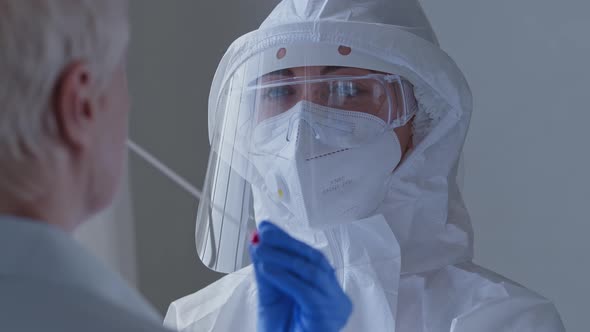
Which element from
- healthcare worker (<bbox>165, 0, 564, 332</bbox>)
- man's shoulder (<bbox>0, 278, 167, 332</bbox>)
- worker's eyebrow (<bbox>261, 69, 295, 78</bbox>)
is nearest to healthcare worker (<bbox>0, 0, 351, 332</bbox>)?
man's shoulder (<bbox>0, 278, 167, 332</bbox>)

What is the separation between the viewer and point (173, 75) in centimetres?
234

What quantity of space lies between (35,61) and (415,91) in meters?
0.96

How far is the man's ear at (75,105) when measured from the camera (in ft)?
1.96

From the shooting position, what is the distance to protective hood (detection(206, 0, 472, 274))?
136cm

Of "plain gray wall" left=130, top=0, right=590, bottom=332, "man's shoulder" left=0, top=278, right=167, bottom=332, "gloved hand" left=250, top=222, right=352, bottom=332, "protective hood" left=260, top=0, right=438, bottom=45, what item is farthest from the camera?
"plain gray wall" left=130, top=0, right=590, bottom=332

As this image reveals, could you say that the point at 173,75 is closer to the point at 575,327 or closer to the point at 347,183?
the point at 347,183

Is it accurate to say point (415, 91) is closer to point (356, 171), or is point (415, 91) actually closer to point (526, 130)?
point (356, 171)

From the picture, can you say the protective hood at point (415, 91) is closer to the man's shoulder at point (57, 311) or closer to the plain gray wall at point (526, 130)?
the plain gray wall at point (526, 130)

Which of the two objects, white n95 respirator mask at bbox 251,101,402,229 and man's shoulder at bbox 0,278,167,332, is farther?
white n95 respirator mask at bbox 251,101,402,229

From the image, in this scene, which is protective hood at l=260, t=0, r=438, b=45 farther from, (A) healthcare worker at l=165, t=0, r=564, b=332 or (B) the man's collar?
(B) the man's collar

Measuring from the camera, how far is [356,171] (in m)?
1.34

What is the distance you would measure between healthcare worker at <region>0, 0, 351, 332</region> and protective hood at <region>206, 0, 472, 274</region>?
2.43 ft

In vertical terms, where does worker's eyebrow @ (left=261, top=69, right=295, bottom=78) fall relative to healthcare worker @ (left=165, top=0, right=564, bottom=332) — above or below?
above

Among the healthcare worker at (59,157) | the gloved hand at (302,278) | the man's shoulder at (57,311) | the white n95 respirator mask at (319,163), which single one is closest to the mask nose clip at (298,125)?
the white n95 respirator mask at (319,163)
